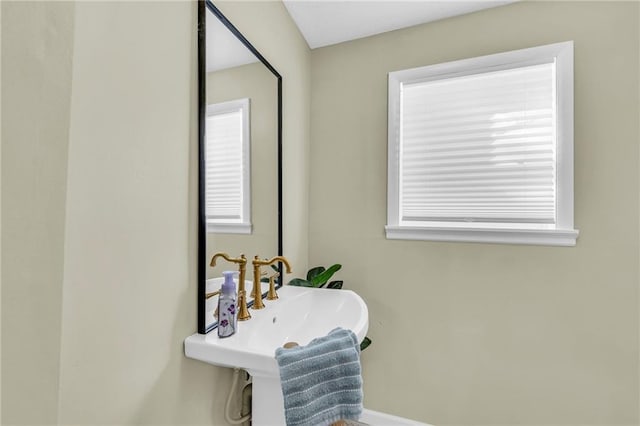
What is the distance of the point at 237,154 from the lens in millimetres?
1123

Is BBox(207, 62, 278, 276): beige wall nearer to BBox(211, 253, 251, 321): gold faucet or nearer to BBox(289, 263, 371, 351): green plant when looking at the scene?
BBox(211, 253, 251, 321): gold faucet

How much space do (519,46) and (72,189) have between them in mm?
1885

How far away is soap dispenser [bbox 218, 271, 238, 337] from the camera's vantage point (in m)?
0.91

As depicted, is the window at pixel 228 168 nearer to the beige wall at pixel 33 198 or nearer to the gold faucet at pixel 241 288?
the gold faucet at pixel 241 288

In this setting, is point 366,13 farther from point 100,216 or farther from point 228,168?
point 100,216

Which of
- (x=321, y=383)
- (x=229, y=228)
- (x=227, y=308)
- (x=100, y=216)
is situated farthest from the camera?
(x=229, y=228)

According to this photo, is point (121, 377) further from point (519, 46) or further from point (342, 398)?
point (519, 46)

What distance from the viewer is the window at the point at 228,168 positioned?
0.97 metres

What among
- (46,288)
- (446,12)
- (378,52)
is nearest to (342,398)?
(46,288)

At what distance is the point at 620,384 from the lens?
4.31 ft

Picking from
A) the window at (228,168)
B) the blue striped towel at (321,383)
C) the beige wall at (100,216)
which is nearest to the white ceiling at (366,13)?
the window at (228,168)

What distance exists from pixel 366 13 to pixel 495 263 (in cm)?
145

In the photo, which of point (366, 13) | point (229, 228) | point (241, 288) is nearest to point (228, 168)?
point (229, 228)

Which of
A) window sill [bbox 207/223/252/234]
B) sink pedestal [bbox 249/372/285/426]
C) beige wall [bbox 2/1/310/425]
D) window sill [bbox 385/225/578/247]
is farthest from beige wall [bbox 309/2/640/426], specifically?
beige wall [bbox 2/1/310/425]
